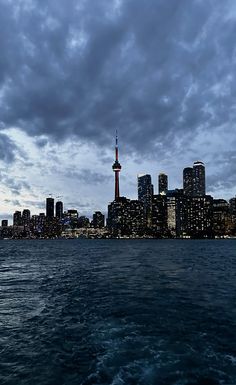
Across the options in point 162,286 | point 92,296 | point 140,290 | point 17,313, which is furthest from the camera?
point 162,286

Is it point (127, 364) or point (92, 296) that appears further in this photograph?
point (92, 296)

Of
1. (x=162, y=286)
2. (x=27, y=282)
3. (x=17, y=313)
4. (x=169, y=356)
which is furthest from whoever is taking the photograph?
(x=27, y=282)

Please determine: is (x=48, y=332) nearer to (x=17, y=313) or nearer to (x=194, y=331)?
(x=17, y=313)

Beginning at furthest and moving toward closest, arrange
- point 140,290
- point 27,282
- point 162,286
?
point 27,282 → point 162,286 → point 140,290

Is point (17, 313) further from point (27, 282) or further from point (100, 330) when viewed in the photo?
point (27, 282)

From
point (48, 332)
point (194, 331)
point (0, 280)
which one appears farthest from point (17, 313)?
point (0, 280)

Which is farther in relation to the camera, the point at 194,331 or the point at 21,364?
the point at 194,331

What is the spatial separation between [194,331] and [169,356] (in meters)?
5.09

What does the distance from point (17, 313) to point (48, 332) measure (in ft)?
20.2

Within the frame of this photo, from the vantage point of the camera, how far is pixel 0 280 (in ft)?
159

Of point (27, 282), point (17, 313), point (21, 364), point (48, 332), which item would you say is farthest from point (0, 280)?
point (21, 364)

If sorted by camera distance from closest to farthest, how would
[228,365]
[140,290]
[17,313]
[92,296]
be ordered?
[228,365], [17,313], [92,296], [140,290]

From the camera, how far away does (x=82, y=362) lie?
16797 millimetres

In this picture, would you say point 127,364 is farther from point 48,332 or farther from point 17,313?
point 17,313
